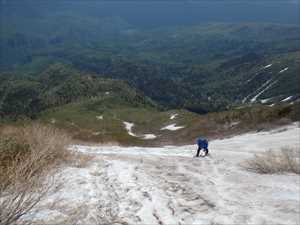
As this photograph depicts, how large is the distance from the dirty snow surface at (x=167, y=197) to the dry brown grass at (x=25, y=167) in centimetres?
37

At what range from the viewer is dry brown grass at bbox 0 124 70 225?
524cm

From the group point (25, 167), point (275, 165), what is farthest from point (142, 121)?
point (25, 167)

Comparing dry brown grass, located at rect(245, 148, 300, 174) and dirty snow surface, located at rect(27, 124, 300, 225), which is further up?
dry brown grass, located at rect(245, 148, 300, 174)

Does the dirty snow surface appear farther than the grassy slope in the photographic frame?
No

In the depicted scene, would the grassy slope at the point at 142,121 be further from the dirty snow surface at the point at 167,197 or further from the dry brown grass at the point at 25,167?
the dry brown grass at the point at 25,167

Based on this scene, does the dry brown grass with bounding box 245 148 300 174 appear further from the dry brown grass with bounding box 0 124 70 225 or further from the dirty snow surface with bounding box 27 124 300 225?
the dry brown grass with bounding box 0 124 70 225

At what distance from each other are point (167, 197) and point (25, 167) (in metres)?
3.12

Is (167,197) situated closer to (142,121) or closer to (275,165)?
(275,165)

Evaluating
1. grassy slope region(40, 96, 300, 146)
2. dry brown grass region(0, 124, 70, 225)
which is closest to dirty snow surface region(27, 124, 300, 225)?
dry brown grass region(0, 124, 70, 225)

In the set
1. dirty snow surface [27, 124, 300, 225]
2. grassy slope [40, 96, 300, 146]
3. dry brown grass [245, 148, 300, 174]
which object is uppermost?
grassy slope [40, 96, 300, 146]

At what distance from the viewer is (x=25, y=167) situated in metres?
6.73

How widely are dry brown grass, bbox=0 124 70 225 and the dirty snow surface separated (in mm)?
372

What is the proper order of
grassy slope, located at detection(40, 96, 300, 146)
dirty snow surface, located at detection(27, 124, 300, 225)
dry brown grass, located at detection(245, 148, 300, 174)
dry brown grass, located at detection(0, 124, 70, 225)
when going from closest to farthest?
1. dry brown grass, located at detection(0, 124, 70, 225)
2. dirty snow surface, located at detection(27, 124, 300, 225)
3. dry brown grass, located at detection(245, 148, 300, 174)
4. grassy slope, located at detection(40, 96, 300, 146)

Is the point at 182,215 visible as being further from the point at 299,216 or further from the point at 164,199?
the point at 299,216
